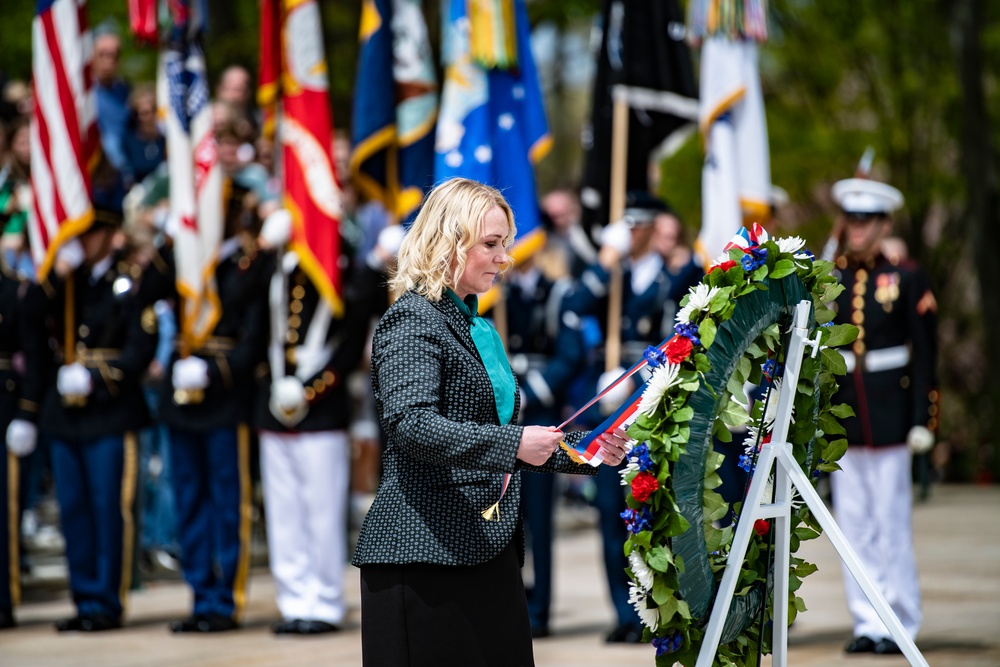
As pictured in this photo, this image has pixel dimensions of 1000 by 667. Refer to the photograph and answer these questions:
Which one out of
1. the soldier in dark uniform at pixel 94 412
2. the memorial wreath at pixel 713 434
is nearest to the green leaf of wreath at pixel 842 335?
the memorial wreath at pixel 713 434

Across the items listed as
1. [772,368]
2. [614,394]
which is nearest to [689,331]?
[772,368]

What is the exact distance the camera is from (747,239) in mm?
4289

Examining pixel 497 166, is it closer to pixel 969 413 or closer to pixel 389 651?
pixel 389 651

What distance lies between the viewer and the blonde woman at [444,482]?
149 inches

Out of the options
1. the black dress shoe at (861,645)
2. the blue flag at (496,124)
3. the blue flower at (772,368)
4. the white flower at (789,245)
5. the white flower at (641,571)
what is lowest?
the black dress shoe at (861,645)

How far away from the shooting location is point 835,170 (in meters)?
18.1

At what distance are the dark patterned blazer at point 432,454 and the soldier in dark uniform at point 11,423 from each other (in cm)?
517

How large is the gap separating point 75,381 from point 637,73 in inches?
152

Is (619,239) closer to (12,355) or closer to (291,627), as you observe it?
(291,627)

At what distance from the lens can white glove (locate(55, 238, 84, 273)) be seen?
858 centimetres

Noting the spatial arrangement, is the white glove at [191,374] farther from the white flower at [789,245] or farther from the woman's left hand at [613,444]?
the woman's left hand at [613,444]

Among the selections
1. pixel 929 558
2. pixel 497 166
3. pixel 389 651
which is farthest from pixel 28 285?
pixel 929 558

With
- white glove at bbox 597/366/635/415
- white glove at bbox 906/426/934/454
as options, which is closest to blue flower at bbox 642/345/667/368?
white glove at bbox 597/366/635/415

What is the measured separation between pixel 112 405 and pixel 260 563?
3319 millimetres
